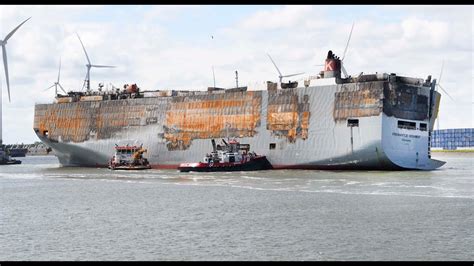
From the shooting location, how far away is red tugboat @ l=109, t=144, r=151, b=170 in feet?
283

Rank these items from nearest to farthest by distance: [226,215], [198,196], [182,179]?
[226,215] < [198,196] < [182,179]

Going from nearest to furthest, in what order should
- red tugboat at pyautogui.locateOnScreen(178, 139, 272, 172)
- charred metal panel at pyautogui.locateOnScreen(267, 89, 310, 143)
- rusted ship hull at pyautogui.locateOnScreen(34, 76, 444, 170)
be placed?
rusted ship hull at pyautogui.locateOnScreen(34, 76, 444, 170)
red tugboat at pyautogui.locateOnScreen(178, 139, 272, 172)
charred metal panel at pyautogui.locateOnScreen(267, 89, 310, 143)

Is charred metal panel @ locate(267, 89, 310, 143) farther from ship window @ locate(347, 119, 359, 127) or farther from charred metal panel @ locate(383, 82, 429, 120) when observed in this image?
charred metal panel @ locate(383, 82, 429, 120)

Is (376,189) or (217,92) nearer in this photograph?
(376,189)

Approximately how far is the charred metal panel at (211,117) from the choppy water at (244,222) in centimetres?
2697

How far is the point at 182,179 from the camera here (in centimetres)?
6388

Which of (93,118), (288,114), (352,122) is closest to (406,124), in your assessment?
(352,122)

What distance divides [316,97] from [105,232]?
4819 cm

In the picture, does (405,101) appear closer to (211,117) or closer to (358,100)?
(358,100)

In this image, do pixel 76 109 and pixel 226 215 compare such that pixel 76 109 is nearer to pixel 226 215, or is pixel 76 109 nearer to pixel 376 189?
pixel 376 189

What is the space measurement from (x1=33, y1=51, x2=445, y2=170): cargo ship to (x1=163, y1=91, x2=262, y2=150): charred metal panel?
0.13 meters

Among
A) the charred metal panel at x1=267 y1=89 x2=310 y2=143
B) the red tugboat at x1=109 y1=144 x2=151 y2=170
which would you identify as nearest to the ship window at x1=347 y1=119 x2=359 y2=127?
the charred metal panel at x1=267 y1=89 x2=310 y2=143

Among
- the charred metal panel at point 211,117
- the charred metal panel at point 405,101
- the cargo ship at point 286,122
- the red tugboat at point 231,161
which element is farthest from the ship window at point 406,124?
the charred metal panel at point 211,117
